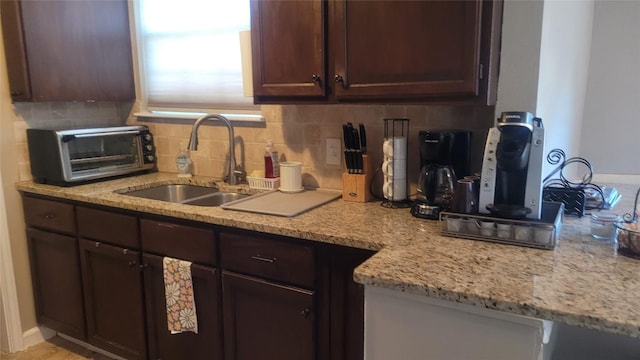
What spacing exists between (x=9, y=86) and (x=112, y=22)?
2.27 ft

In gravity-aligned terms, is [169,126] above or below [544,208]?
above

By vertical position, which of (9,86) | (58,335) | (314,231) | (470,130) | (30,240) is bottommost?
(58,335)

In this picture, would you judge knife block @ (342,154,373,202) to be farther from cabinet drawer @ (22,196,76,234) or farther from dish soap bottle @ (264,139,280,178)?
cabinet drawer @ (22,196,76,234)

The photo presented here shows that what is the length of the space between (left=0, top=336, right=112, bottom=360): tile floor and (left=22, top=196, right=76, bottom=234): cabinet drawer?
75 cm

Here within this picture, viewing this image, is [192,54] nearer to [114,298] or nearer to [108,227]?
[108,227]

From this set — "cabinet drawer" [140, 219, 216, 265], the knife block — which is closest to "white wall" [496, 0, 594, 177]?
the knife block

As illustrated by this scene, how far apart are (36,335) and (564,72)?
3.21 m

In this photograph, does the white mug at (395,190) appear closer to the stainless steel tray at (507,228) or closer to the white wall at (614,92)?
the stainless steel tray at (507,228)

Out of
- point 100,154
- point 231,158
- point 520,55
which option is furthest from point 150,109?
point 520,55

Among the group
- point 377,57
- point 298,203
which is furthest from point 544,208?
point 298,203

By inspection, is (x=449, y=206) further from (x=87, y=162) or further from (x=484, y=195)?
(x=87, y=162)

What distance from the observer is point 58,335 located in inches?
116

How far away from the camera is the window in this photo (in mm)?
2664

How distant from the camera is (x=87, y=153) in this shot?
2719 millimetres
